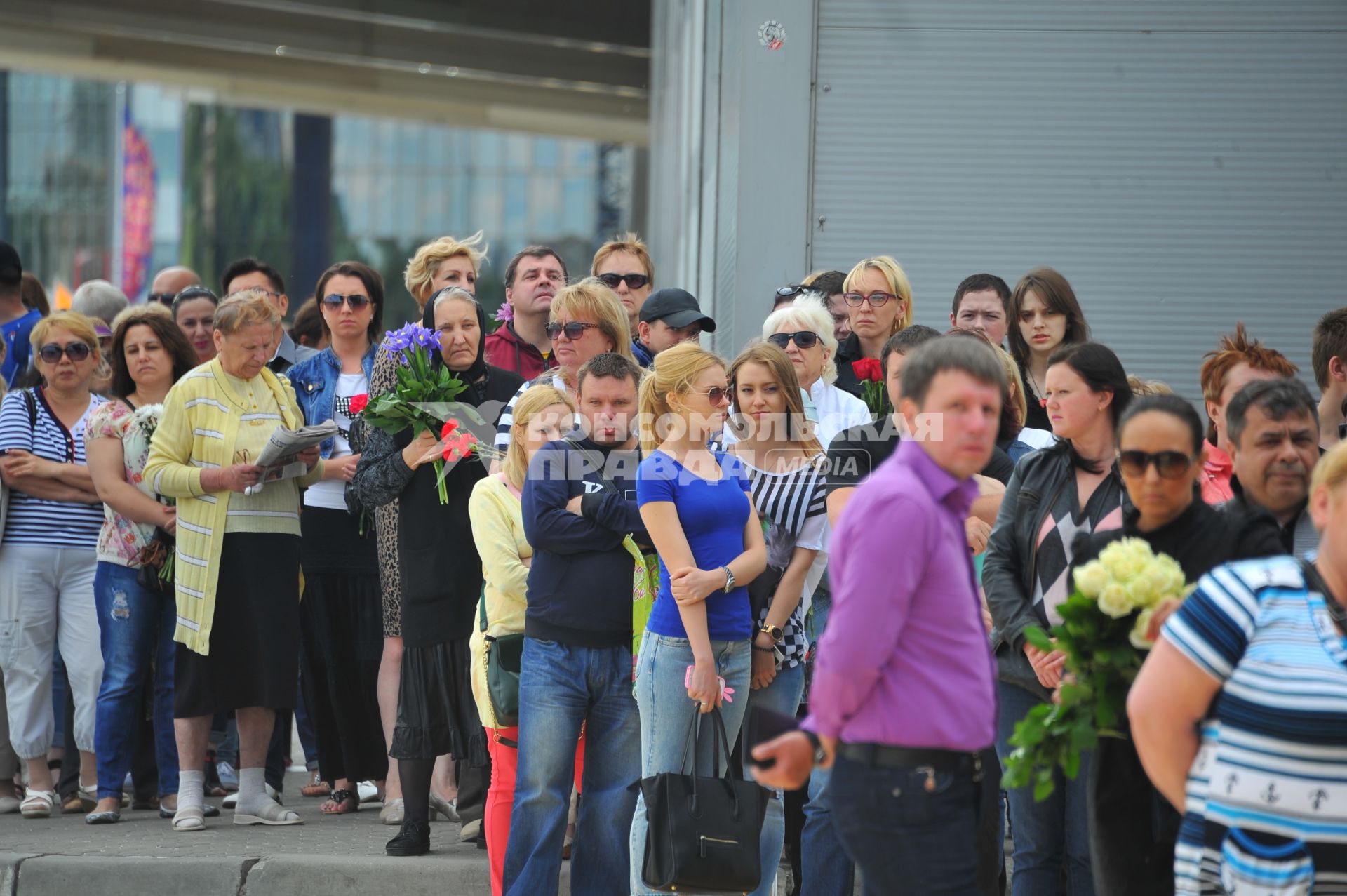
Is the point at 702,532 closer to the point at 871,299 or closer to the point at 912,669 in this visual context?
the point at 912,669

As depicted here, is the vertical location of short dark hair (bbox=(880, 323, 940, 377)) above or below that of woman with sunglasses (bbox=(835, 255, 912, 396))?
below

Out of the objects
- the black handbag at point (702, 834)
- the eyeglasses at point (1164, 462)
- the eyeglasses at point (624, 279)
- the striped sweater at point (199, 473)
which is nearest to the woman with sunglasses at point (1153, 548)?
the eyeglasses at point (1164, 462)

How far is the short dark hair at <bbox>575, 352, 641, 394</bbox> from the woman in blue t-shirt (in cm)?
31

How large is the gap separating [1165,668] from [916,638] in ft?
1.89

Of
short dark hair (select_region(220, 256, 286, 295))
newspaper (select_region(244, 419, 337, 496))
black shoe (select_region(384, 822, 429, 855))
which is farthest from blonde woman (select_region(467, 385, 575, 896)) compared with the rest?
short dark hair (select_region(220, 256, 286, 295))

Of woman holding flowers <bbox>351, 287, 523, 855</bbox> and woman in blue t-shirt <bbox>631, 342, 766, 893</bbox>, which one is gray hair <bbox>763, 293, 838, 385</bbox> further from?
woman holding flowers <bbox>351, 287, 523, 855</bbox>

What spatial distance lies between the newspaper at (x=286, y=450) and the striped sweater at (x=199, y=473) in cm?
7

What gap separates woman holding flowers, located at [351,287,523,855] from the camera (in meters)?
5.97

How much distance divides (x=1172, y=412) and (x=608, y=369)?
2221 millimetres

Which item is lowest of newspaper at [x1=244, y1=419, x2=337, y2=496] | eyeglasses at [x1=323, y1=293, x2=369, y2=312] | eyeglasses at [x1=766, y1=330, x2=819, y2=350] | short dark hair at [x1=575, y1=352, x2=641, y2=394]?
newspaper at [x1=244, y1=419, x2=337, y2=496]

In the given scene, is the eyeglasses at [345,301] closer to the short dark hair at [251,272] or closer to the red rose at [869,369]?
the short dark hair at [251,272]

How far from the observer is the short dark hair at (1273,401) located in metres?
3.93

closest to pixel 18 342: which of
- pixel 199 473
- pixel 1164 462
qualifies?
pixel 199 473

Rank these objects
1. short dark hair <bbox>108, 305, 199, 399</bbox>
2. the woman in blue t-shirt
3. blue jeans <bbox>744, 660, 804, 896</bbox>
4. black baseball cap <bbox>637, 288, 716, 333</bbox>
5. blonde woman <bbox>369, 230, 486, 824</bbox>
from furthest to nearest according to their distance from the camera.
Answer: short dark hair <bbox>108, 305, 199, 399</bbox> < blonde woman <bbox>369, 230, 486, 824</bbox> < black baseball cap <bbox>637, 288, 716, 333</bbox> < blue jeans <bbox>744, 660, 804, 896</bbox> < the woman in blue t-shirt
